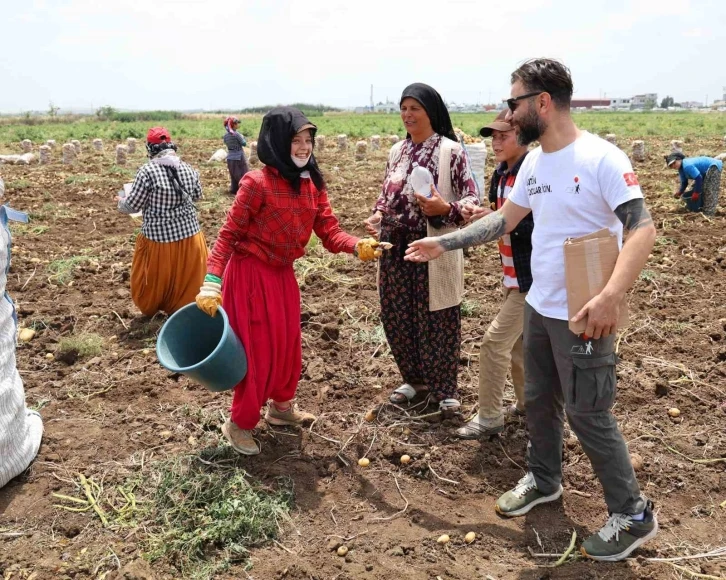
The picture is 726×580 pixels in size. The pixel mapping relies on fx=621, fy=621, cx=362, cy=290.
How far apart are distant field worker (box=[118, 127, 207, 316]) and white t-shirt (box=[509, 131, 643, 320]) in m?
3.29

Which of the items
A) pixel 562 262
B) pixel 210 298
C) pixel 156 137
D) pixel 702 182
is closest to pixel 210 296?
pixel 210 298

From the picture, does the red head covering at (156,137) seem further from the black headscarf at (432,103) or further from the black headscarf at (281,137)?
the black headscarf at (432,103)

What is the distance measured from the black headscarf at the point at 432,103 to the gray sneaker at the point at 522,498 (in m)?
1.84

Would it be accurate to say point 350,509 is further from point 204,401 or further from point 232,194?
point 232,194

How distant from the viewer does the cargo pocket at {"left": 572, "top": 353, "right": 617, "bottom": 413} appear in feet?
7.62

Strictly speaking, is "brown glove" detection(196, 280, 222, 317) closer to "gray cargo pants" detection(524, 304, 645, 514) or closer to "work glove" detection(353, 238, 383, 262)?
"work glove" detection(353, 238, 383, 262)

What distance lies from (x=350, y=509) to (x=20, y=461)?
1659 millimetres

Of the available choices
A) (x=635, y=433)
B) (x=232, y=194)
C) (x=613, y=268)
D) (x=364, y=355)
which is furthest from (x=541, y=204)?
(x=232, y=194)

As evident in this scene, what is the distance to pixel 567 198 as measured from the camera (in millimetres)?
2289

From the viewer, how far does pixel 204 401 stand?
3957mm

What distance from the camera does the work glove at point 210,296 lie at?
2.90 meters

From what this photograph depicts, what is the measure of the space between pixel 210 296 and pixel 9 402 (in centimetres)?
109

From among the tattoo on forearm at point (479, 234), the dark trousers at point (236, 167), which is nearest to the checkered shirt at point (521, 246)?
the tattoo on forearm at point (479, 234)

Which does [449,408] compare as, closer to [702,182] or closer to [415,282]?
[415,282]
